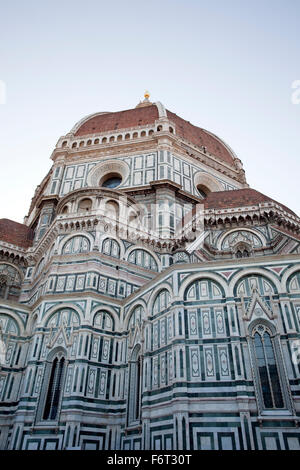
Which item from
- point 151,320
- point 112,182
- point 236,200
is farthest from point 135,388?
point 112,182

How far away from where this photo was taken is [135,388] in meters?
14.8

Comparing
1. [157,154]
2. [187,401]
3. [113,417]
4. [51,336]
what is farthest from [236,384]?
[157,154]

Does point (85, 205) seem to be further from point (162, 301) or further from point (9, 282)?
point (162, 301)

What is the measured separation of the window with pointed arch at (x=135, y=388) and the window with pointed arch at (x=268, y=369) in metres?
4.90

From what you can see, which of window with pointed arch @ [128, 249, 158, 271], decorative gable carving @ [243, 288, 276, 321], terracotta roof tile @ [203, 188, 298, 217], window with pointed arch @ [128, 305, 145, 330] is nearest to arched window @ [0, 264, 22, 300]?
window with pointed arch @ [128, 249, 158, 271]

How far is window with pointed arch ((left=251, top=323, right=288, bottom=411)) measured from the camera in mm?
11195

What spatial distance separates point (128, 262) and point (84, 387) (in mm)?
6704

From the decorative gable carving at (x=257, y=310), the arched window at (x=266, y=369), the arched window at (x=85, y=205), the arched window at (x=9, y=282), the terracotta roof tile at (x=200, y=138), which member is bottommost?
the arched window at (x=266, y=369)

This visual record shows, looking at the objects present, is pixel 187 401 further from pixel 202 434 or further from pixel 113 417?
pixel 113 417

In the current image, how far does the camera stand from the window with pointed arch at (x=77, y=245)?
731 inches

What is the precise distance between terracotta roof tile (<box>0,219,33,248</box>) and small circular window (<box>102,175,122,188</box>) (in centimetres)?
630

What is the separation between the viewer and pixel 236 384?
1145 centimetres

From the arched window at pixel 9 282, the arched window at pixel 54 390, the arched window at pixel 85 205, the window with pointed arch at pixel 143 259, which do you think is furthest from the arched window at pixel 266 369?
the arched window at pixel 9 282

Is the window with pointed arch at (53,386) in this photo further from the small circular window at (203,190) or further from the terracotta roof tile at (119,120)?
the terracotta roof tile at (119,120)
